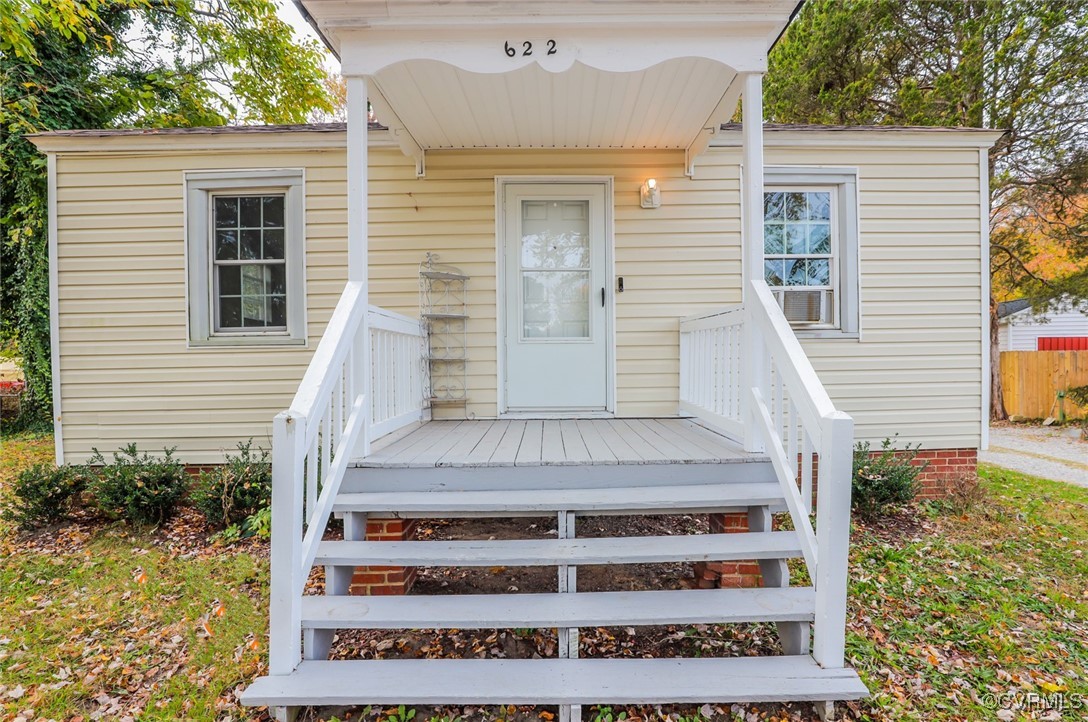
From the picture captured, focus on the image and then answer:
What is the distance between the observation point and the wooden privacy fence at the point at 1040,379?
32.3 feet

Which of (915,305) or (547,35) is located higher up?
(547,35)

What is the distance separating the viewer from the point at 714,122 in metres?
3.70

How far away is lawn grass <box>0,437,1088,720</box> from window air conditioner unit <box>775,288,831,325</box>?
5.76 ft

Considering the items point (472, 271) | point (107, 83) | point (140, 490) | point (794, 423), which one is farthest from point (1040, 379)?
point (107, 83)

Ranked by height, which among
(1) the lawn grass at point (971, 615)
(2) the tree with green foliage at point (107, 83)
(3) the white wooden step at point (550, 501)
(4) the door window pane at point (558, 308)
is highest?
(2) the tree with green foliage at point (107, 83)

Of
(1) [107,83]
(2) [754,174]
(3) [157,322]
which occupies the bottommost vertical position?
(3) [157,322]

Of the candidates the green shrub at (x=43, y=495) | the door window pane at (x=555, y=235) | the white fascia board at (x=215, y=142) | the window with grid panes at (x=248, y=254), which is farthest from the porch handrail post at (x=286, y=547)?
the green shrub at (x=43, y=495)

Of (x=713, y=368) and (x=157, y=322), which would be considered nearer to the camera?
(x=713, y=368)

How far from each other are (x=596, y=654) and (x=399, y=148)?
3.99 m

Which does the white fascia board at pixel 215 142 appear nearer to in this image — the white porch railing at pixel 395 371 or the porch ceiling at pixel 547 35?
the porch ceiling at pixel 547 35

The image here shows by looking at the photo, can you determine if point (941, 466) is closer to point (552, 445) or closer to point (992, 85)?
point (552, 445)

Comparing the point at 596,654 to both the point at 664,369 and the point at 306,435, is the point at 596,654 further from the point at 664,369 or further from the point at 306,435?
the point at 664,369

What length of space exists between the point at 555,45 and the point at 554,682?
303 centimetres

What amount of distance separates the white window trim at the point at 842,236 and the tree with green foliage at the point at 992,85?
5.53 m
